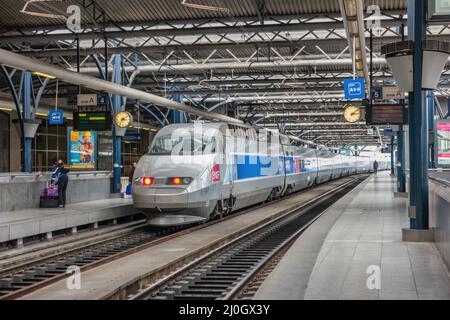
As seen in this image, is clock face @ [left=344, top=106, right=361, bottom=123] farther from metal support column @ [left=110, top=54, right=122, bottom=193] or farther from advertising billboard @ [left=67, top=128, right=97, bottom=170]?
advertising billboard @ [left=67, top=128, right=97, bottom=170]

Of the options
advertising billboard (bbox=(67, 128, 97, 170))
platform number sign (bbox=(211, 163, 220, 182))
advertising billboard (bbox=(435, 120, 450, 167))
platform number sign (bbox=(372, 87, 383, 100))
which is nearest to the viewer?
platform number sign (bbox=(211, 163, 220, 182))

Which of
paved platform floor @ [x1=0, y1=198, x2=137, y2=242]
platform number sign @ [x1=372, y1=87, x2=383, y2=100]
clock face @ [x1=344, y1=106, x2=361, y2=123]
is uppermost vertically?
platform number sign @ [x1=372, y1=87, x2=383, y2=100]

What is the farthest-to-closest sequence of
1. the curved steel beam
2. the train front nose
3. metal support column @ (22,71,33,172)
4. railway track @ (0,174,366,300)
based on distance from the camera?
1. metal support column @ (22,71,33,172)
2. the train front nose
3. the curved steel beam
4. railway track @ (0,174,366,300)

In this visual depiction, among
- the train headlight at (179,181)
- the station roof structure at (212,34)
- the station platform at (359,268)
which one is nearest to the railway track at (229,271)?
the station platform at (359,268)

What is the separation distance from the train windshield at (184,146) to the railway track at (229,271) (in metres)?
2.61

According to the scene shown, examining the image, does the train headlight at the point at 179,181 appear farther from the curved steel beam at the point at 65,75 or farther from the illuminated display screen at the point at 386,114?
the illuminated display screen at the point at 386,114

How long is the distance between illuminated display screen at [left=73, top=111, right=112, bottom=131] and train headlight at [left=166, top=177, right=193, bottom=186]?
7098mm

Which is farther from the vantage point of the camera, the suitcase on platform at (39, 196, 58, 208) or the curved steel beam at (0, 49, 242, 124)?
the suitcase on platform at (39, 196, 58, 208)

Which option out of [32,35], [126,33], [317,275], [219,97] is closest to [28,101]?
[32,35]

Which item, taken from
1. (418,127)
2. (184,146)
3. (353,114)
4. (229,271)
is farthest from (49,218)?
(353,114)

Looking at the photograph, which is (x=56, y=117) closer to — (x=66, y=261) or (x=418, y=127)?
(x=66, y=261)

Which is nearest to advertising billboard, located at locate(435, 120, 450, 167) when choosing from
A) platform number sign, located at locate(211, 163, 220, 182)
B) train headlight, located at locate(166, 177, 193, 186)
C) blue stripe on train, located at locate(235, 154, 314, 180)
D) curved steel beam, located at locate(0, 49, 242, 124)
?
blue stripe on train, located at locate(235, 154, 314, 180)

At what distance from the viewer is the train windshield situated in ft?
54.5

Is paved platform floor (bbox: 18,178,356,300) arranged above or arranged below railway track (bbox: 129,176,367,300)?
above
